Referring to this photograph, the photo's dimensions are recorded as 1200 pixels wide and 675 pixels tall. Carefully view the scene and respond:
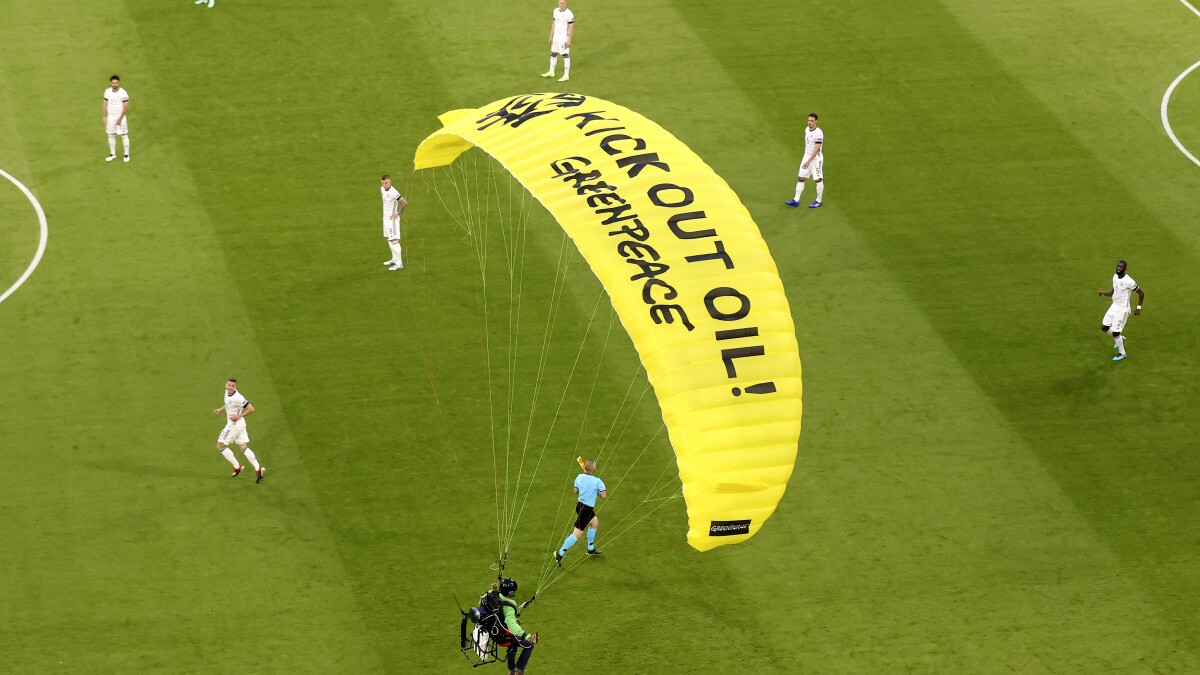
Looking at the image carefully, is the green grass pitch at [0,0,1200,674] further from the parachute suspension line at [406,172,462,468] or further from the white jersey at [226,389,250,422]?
the white jersey at [226,389,250,422]

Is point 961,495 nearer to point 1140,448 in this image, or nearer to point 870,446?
point 870,446

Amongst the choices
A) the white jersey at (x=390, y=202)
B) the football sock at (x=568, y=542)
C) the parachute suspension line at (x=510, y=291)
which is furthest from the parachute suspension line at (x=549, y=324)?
the white jersey at (x=390, y=202)

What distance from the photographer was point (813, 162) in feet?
113

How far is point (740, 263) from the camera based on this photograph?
22188 millimetres

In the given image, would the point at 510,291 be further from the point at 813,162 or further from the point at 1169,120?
the point at 1169,120

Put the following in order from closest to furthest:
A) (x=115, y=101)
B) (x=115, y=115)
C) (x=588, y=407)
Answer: (x=588, y=407), (x=115, y=101), (x=115, y=115)

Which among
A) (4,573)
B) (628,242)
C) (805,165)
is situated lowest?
(4,573)

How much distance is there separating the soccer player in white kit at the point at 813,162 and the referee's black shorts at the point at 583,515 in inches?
437

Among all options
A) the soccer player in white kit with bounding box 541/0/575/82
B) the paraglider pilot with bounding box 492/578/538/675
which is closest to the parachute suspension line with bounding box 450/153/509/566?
the paraglider pilot with bounding box 492/578/538/675

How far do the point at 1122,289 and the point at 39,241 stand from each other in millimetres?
21048

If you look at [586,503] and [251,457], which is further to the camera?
[251,457]

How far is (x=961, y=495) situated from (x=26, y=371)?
16743 mm

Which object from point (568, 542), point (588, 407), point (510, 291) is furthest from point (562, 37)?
point (568, 542)

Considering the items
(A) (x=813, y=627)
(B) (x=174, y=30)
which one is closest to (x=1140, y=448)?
(A) (x=813, y=627)
